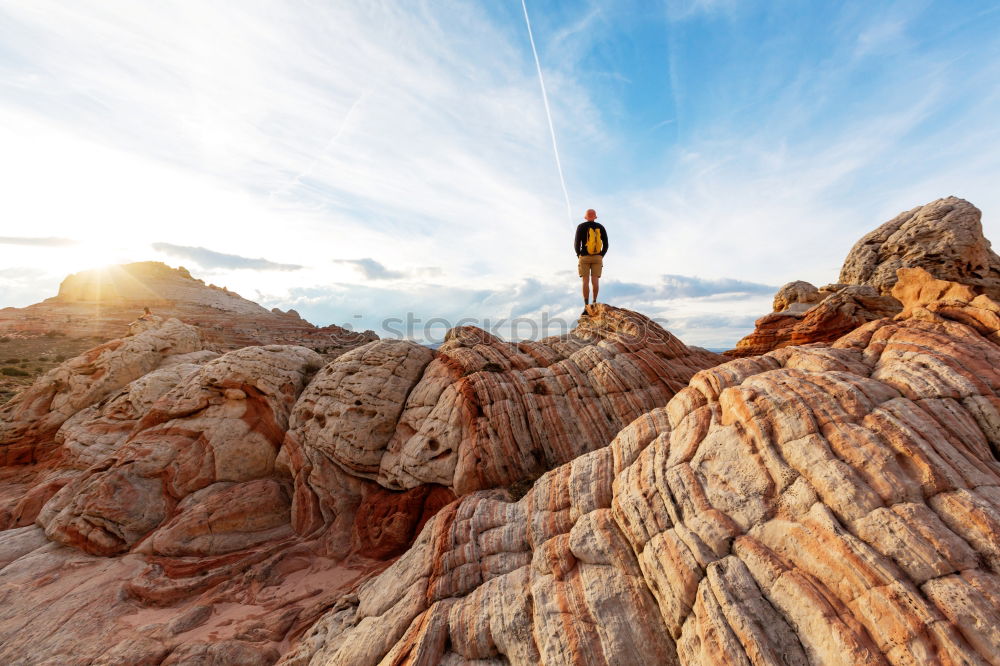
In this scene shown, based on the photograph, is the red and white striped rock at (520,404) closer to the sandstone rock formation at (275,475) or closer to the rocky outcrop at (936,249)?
the sandstone rock formation at (275,475)

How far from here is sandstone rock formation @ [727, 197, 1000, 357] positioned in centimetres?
1672

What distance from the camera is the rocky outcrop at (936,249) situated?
68.0ft

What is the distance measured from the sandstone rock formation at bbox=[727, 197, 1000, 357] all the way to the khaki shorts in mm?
6813

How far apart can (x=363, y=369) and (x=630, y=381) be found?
10.0 meters

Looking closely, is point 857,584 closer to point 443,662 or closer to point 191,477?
point 443,662

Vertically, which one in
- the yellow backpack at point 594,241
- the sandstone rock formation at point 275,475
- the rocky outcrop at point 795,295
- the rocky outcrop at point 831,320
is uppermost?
the yellow backpack at point 594,241

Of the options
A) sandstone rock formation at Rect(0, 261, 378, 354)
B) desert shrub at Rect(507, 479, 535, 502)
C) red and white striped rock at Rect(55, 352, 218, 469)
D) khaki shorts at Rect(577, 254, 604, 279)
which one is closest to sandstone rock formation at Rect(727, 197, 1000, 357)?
khaki shorts at Rect(577, 254, 604, 279)

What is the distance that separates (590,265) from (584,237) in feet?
4.59

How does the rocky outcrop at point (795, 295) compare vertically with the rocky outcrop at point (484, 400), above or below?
above

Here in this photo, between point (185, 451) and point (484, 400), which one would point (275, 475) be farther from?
point (484, 400)

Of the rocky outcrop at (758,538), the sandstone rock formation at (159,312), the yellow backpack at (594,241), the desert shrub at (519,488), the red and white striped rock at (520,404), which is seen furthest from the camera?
the sandstone rock formation at (159,312)

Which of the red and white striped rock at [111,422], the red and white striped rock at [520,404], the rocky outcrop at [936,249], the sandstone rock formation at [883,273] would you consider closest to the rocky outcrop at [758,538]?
the red and white striped rock at [520,404]

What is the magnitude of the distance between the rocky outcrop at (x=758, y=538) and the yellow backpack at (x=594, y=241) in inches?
395

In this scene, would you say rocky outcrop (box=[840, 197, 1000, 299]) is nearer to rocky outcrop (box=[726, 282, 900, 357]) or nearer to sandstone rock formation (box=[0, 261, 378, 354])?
rocky outcrop (box=[726, 282, 900, 357])
